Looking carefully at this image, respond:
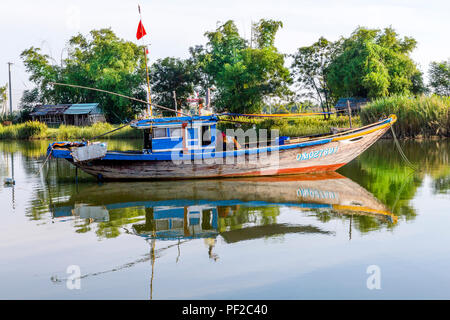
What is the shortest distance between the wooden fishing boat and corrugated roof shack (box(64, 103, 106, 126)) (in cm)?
3360

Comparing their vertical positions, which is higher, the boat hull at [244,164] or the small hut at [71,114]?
the small hut at [71,114]

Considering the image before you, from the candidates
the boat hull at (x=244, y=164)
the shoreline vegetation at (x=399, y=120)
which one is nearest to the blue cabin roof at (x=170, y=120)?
the boat hull at (x=244, y=164)

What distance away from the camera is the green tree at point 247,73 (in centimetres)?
4191

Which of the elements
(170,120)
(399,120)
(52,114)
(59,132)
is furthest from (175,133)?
(52,114)

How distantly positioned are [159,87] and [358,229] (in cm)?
4203

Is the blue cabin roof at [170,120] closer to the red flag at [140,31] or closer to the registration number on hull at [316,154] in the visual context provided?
the red flag at [140,31]

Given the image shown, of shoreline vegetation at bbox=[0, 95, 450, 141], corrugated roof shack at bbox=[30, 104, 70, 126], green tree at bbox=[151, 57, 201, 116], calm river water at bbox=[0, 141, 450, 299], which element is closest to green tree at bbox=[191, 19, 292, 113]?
green tree at bbox=[151, 57, 201, 116]

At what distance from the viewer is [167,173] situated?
45.3ft

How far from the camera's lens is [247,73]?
4194 cm

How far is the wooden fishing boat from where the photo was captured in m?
13.5

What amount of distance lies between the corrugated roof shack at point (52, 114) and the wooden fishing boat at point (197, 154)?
118 ft

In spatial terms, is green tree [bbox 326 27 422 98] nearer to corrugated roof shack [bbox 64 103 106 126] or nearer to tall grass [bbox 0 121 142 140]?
tall grass [bbox 0 121 142 140]

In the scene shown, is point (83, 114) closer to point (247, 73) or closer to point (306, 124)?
point (247, 73)
